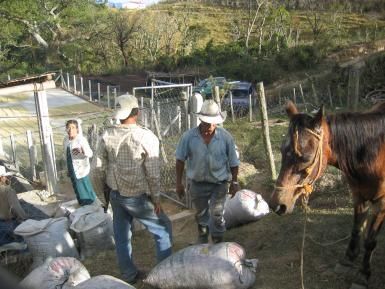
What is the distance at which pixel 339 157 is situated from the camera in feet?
9.86

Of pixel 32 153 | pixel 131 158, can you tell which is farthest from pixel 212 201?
pixel 32 153

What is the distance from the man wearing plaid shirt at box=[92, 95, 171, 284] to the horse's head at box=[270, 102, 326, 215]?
1.09m

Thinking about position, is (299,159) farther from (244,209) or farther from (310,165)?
(244,209)

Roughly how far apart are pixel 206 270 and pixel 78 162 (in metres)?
3.10

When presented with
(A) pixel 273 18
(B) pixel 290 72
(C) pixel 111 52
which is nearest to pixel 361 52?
Answer: (B) pixel 290 72

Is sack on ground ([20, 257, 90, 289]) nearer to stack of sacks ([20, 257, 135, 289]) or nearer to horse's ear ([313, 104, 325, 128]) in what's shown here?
stack of sacks ([20, 257, 135, 289])

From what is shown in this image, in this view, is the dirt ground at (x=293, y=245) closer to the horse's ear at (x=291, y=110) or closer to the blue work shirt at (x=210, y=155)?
the horse's ear at (x=291, y=110)

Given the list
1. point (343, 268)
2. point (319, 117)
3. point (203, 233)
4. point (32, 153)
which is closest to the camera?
point (319, 117)

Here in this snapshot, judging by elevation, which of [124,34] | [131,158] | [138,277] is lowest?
[138,277]

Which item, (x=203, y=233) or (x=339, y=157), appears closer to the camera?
(x=339, y=157)

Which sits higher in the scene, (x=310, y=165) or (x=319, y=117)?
(x=319, y=117)

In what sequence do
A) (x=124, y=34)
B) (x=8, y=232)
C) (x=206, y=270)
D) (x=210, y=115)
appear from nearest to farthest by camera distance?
(x=206, y=270), (x=210, y=115), (x=8, y=232), (x=124, y=34)

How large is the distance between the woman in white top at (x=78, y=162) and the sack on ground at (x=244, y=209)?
1.99 metres

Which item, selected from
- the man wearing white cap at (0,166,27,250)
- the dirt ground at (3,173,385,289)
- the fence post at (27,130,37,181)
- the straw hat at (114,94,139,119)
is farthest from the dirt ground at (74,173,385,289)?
the fence post at (27,130,37,181)
